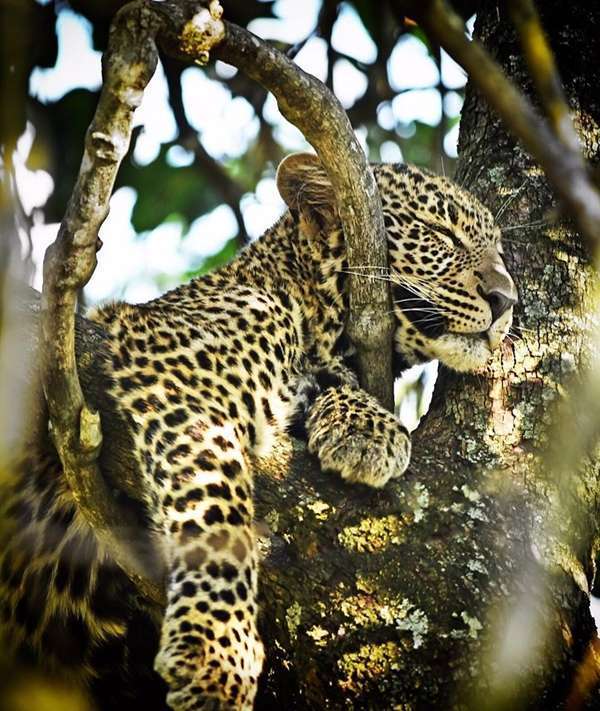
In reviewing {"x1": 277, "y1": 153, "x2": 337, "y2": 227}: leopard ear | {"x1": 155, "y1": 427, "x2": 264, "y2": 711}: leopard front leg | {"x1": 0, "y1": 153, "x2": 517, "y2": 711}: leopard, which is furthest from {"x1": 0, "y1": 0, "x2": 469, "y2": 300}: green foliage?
{"x1": 155, "y1": 427, "x2": 264, "y2": 711}: leopard front leg

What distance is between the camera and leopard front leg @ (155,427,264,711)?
9.84 feet

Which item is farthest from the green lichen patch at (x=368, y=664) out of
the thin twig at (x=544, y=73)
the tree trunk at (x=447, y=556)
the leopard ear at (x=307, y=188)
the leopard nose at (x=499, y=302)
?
the leopard ear at (x=307, y=188)

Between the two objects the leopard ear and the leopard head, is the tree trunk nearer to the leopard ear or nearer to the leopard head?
the leopard head

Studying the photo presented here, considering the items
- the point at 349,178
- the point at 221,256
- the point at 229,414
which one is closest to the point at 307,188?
the point at 349,178

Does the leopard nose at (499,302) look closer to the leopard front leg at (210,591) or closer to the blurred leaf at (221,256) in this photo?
the leopard front leg at (210,591)

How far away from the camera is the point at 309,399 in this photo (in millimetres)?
4273

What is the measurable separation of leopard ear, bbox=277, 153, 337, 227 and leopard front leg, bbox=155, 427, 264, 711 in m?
1.67

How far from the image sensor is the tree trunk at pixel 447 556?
296 centimetres

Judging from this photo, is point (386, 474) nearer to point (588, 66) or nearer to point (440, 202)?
point (440, 202)

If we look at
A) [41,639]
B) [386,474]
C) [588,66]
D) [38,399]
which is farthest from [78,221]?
[588,66]

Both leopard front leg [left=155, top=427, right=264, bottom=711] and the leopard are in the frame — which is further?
the leopard

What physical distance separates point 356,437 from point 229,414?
20.9 inches

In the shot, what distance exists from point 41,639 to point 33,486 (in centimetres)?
61

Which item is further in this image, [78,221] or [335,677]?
[335,677]
